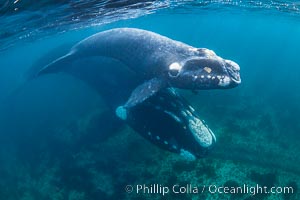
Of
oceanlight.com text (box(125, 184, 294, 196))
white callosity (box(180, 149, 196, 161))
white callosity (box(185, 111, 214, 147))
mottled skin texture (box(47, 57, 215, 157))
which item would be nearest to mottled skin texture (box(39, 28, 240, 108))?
mottled skin texture (box(47, 57, 215, 157))

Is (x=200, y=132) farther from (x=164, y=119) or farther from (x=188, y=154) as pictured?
(x=164, y=119)

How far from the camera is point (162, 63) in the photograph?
9.43 meters

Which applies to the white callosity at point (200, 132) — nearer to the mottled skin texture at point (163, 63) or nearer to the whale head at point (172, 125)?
the whale head at point (172, 125)

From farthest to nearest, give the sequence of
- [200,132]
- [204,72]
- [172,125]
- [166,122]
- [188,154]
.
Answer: [166,122] → [172,125] → [200,132] → [188,154] → [204,72]

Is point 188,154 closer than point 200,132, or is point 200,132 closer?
point 188,154

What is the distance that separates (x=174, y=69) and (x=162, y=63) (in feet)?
2.80

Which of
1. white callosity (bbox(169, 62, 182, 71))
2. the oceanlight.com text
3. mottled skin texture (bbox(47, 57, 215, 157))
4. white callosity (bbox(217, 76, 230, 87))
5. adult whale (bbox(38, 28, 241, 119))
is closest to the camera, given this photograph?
white callosity (bbox(217, 76, 230, 87))

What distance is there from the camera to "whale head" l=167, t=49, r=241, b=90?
7.74 metres

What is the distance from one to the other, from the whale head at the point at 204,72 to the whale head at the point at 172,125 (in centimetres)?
123

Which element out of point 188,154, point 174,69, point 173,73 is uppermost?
point 174,69

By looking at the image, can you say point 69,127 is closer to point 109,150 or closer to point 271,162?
point 109,150

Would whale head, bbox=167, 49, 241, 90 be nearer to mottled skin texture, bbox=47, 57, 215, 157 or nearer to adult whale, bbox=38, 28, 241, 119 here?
adult whale, bbox=38, 28, 241, 119

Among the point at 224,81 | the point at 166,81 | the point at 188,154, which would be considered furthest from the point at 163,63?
the point at 188,154

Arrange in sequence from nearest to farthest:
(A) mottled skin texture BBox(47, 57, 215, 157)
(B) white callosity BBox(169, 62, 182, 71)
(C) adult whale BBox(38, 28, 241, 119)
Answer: (C) adult whale BBox(38, 28, 241, 119) < (B) white callosity BBox(169, 62, 182, 71) < (A) mottled skin texture BBox(47, 57, 215, 157)
